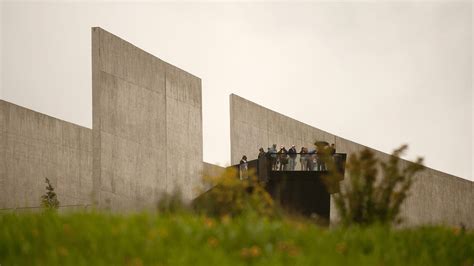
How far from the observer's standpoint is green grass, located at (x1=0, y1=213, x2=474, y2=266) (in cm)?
973

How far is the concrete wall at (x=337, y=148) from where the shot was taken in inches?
1427

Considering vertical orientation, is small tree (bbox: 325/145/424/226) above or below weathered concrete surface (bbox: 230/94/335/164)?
below

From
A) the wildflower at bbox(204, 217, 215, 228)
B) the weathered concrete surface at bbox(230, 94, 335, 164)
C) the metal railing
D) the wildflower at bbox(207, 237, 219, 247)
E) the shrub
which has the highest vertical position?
the weathered concrete surface at bbox(230, 94, 335, 164)

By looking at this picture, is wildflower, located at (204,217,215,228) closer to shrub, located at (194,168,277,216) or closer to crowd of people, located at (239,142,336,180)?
shrub, located at (194,168,277,216)

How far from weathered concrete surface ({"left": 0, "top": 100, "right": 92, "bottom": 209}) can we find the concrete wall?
6.00 m

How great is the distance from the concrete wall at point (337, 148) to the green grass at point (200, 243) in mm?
16414

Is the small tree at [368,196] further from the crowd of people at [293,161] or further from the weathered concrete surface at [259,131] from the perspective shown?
the weathered concrete surface at [259,131]

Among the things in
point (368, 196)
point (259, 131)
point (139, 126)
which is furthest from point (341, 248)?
point (259, 131)

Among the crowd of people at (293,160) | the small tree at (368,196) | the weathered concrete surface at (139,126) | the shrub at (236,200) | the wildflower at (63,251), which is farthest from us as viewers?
the crowd of people at (293,160)

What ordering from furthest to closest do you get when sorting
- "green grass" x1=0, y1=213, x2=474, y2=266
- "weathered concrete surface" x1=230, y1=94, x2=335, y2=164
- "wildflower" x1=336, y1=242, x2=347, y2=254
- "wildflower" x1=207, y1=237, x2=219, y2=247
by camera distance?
"weathered concrete surface" x1=230, y1=94, x2=335, y2=164
"wildflower" x1=336, y1=242, x2=347, y2=254
"wildflower" x1=207, y1=237, x2=219, y2=247
"green grass" x1=0, y1=213, x2=474, y2=266

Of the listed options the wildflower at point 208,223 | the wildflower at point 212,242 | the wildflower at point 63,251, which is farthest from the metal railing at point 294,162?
the wildflower at point 63,251

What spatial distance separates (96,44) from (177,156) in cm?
571

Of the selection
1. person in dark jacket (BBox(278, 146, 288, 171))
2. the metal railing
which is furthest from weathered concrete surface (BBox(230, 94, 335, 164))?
person in dark jacket (BBox(278, 146, 288, 171))

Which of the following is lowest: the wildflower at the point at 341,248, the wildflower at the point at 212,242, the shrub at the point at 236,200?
the wildflower at the point at 341,248
